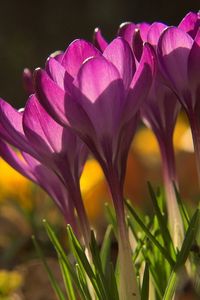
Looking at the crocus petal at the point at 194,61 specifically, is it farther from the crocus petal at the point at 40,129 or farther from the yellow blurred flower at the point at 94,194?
the yellow blurred flower at the point at 94,194

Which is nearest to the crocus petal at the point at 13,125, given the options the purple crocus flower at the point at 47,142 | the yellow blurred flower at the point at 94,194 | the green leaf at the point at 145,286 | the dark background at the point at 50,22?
the purple crocus flower at the point at 47,142

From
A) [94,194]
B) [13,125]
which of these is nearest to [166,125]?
[13,125]

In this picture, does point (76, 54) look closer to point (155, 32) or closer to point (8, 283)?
point (155, 32)

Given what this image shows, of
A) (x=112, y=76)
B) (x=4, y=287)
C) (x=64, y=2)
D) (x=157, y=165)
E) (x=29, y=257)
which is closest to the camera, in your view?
(x=112, y=76)

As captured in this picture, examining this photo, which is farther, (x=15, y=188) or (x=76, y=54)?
(x=15, y=188)

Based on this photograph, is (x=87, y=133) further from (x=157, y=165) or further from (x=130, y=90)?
(x=157, y=165)

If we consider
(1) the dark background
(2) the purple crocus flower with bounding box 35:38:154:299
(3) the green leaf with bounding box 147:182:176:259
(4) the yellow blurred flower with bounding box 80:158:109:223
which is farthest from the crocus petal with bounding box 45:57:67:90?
(1) the dark background

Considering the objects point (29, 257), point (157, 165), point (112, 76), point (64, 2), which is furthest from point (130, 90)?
point (64, 2)
